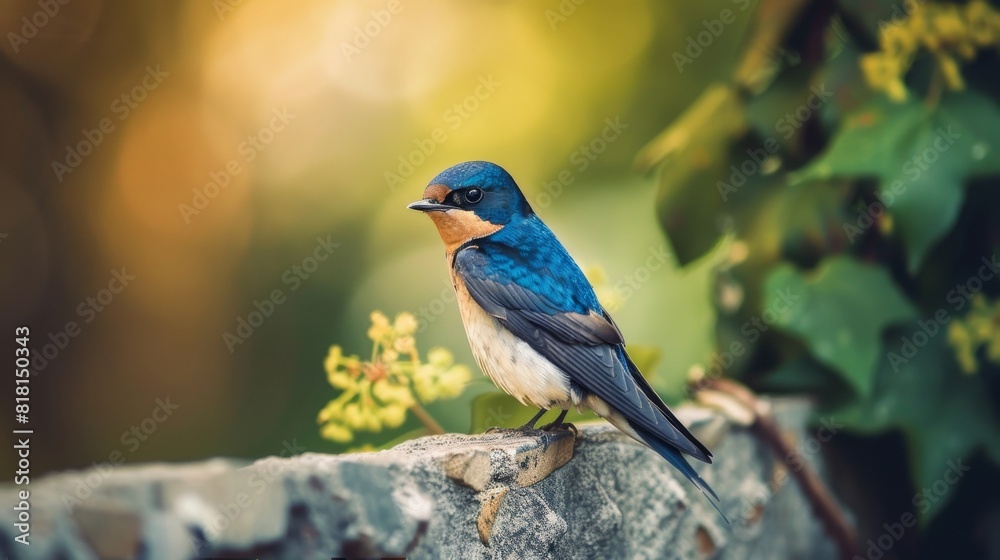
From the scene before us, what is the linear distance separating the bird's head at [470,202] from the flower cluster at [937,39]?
103cm

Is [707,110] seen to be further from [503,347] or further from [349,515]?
[349,515]

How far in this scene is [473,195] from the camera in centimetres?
228

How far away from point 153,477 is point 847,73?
209 cm

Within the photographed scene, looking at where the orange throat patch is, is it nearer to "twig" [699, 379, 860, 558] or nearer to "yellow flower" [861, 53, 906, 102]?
"twig" [699, 379, 860, 558]

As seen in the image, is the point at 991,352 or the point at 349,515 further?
the point at 991,352

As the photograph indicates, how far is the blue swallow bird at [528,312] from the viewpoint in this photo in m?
2.09

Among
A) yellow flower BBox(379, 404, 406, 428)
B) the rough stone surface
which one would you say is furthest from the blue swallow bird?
yellow flower BBox(379, 404, 406, 428)

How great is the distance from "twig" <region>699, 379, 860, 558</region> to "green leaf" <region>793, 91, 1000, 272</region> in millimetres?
556

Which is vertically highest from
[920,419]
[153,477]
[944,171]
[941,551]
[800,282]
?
[153,477]

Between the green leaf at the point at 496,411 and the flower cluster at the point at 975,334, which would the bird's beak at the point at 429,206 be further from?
the flower cluster at the point at 975,334

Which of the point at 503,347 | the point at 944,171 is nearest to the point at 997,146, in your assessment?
the point at 944,171

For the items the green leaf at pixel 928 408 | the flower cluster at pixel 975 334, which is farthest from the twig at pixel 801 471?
the flower cluster at pixel 975 334

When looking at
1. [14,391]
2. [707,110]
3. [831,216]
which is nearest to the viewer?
[831,216]

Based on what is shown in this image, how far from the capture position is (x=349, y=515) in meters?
1.64
